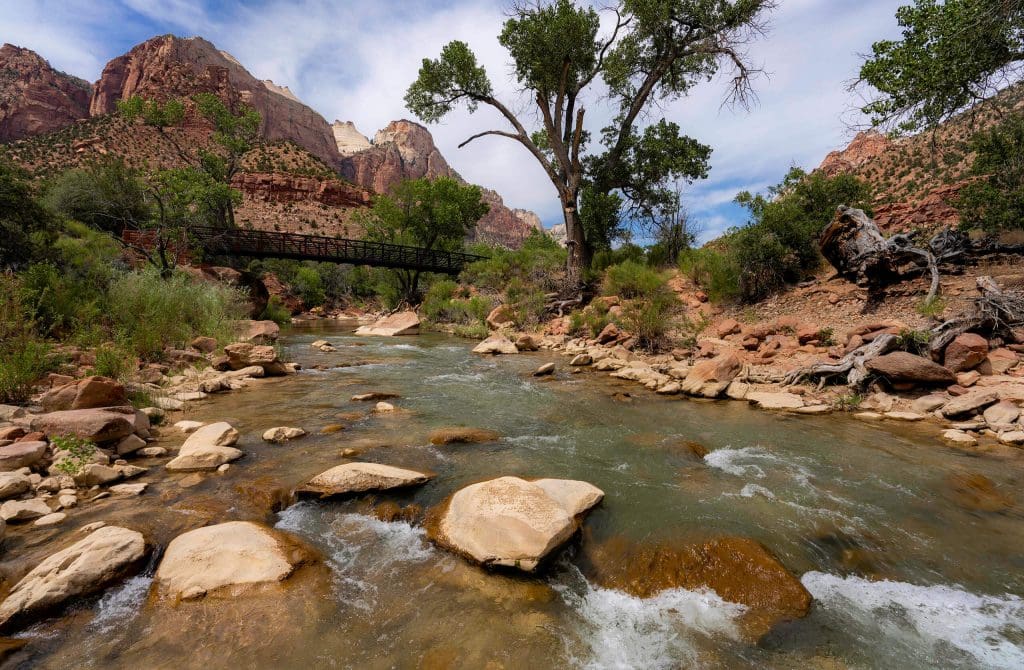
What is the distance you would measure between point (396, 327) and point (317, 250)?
11.4m

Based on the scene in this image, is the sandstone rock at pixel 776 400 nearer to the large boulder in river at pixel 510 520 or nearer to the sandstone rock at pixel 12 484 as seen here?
the large boulder in river at pixel 510 520

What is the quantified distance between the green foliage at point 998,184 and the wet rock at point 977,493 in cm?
923

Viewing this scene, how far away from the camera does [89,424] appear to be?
14.0ft

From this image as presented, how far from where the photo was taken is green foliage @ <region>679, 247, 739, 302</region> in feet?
40.5

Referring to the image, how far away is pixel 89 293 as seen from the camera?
8.88 m

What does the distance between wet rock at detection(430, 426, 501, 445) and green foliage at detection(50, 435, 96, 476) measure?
3.21m

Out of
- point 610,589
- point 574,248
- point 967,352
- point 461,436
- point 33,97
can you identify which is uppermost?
point 33,97

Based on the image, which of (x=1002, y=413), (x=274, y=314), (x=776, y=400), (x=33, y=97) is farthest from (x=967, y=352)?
(x=33, y=97)

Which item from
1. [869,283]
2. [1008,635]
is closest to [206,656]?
[1008,635]

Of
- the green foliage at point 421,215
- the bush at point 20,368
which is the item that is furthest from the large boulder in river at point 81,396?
the green foliage at point 421,215

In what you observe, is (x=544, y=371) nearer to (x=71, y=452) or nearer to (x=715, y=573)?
(x=715, y=573)

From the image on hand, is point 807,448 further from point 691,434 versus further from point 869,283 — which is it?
point 869,283

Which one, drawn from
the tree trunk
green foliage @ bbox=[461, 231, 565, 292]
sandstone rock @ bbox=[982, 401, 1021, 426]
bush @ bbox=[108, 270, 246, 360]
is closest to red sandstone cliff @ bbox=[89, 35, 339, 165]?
green foliage @ bbox=[461, 231, 565, 292]

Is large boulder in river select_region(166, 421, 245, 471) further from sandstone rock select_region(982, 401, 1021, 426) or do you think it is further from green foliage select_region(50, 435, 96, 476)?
sandstone rock select_region(982, 401, 1021, 426)
